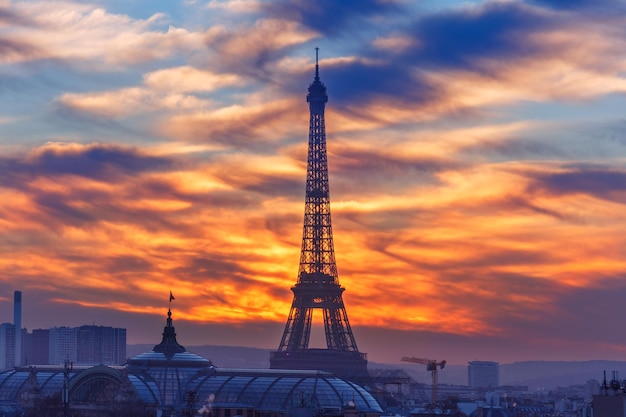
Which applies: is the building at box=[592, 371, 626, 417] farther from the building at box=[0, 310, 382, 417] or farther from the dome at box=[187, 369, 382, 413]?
the dome at box=[187, 369, 382, 413]

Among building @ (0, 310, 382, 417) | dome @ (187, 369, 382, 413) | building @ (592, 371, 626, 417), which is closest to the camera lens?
building @ (592, 371, 626, 417)

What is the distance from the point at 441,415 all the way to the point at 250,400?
18.6 meters

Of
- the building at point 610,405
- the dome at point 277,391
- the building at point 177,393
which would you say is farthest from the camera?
the dome at point 277,391

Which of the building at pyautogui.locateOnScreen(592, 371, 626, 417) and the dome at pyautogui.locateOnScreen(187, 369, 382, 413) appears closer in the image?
the building at pyautogui.locateOnScreen(592, 371, 626, 417)

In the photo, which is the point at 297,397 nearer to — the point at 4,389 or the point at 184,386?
the point at 184,386

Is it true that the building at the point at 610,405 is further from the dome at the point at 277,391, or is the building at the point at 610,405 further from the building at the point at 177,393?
the dome at the point at 277,391

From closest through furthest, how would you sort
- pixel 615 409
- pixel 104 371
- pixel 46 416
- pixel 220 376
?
1. pixel 615 409
2. pixel 46 416
3. pixel 104 371
4. pixel 220 376

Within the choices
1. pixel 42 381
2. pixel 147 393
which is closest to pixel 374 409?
pixel 147 393

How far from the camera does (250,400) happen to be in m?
186

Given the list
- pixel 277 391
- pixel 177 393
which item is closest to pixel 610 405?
pixel 277 391

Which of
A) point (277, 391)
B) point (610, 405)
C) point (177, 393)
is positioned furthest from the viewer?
point (177, 393)

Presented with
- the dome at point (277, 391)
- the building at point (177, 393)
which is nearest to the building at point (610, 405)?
the building at point (177, 393)

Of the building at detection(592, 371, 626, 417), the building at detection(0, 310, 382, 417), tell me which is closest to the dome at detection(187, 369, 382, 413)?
the building at detection(0, 310, 382, 417)

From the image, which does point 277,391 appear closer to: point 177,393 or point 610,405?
point 177,393
